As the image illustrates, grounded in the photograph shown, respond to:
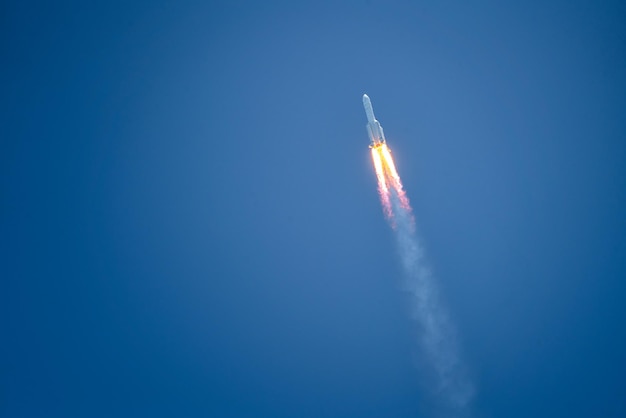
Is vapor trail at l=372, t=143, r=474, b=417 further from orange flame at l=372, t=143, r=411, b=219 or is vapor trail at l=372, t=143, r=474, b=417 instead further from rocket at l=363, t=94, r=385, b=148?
rocket at l=363, t=94, r=385, b=148

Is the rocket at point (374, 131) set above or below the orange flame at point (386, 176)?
below

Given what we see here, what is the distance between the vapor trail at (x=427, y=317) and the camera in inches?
1654

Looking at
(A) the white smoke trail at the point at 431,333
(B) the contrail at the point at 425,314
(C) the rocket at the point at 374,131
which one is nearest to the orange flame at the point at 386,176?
(B) the contrail at the point at 425,314

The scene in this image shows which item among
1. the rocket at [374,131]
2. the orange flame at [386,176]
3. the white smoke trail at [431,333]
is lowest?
the white smoke trail at [431,333]

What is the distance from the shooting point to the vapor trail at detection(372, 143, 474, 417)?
42.0 m

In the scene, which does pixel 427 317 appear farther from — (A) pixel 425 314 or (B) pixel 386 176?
(B) pixel 386 176

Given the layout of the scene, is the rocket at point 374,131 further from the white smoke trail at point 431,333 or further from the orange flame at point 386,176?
the white smoke trail at point 431,333

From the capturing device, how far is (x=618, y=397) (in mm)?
41969

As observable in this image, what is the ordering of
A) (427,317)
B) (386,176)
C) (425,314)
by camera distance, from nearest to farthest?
1. (427,317)
2. (425,314)
3. (386,176)

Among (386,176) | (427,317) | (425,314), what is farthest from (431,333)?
(386,176)

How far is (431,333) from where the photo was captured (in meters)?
44.9

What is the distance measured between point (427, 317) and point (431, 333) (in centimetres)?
140

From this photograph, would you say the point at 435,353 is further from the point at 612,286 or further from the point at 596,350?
the point at 612,286

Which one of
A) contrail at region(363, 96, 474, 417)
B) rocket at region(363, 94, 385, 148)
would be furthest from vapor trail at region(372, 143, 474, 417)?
rocket at region(363, 94, 385, 148)
